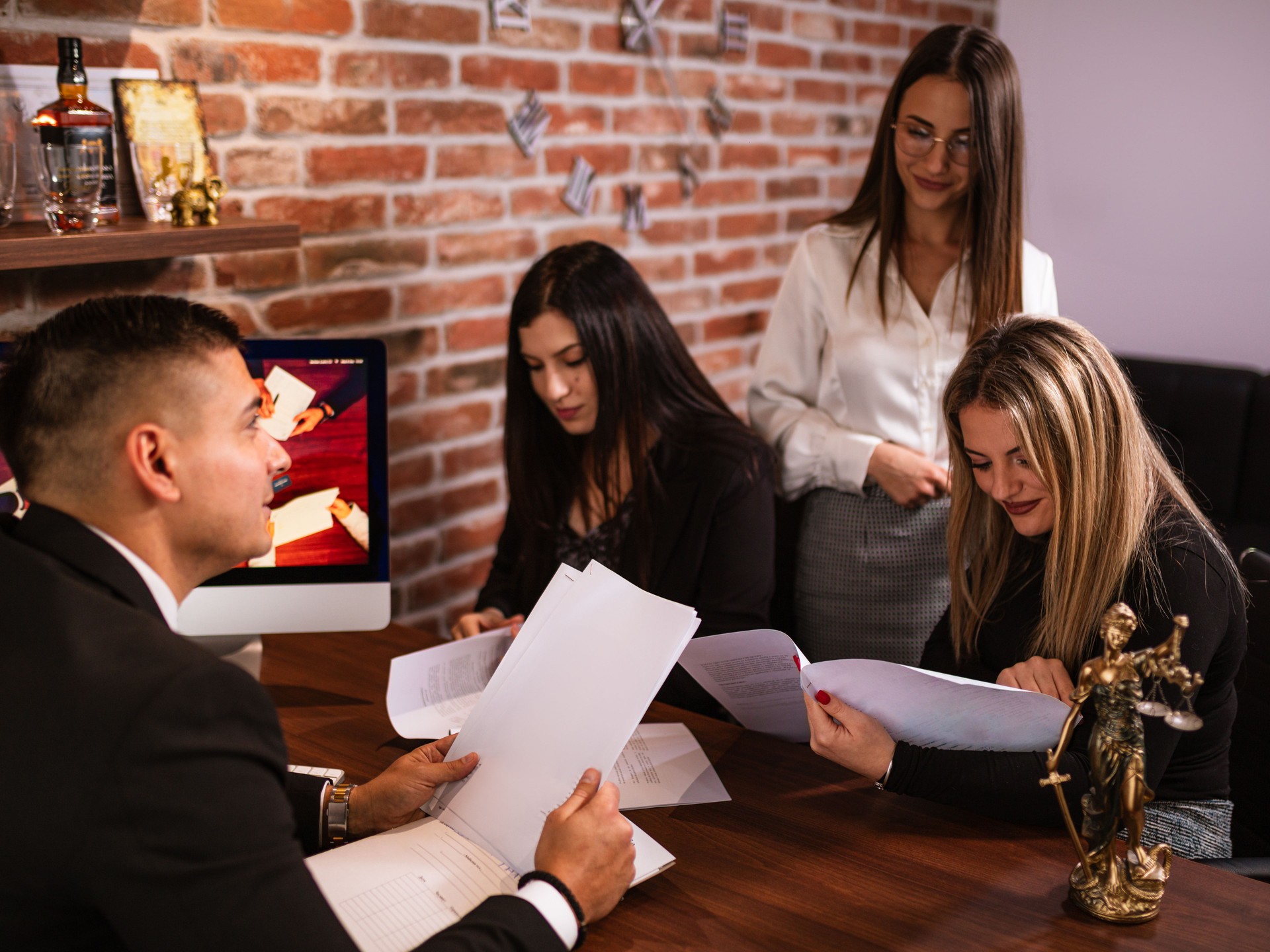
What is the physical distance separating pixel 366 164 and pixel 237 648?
0.92 m

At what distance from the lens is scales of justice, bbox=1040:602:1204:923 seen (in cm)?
102

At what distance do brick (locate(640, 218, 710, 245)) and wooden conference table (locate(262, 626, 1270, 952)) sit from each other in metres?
1.56

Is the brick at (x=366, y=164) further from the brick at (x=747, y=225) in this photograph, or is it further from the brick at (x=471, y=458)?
the brick at (x=747, y=225)

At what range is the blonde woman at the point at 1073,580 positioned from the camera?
4.16 feet

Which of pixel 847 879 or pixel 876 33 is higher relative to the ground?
pixel 876 33

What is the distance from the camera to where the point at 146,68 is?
168cm

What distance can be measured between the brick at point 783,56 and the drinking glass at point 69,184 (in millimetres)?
1859

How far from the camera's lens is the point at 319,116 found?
6.35 feet

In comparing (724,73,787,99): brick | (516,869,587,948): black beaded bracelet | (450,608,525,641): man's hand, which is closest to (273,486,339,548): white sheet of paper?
(450,608,525,641): man's hand

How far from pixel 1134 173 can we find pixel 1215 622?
2283mm

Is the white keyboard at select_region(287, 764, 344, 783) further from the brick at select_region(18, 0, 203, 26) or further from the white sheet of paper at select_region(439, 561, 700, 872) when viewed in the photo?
the brick at select_region(18, 0, 203, 26)

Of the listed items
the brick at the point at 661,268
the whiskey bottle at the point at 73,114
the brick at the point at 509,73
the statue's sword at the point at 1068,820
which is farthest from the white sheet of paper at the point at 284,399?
the brick at the point at 661,268

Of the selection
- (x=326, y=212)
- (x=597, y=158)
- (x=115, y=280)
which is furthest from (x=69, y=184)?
(x=597, y=158)

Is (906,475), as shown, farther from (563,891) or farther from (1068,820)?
(563,891)
